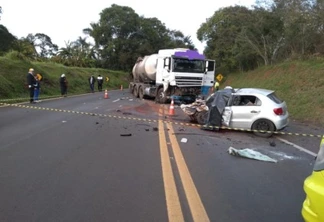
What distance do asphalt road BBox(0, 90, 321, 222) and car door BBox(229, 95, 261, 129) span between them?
103 cm

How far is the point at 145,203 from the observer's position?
A: 4578 millimetres

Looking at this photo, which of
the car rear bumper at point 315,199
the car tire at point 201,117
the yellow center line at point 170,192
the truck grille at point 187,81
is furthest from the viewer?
the truck grille at point 187,81

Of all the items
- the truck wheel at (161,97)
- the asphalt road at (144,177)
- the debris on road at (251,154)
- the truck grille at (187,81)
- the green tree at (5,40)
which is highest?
the green tree at (5,40)

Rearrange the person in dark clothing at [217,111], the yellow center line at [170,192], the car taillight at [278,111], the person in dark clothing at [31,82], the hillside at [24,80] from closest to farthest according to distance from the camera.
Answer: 1. the yellow center line at [170,192]
2. the car taillight at [278,111]
3. the person in dark clothing at [217,111]
4. the person in dark clothing at [31,82]
5. the hillside at [24,80]

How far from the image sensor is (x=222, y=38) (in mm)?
41062

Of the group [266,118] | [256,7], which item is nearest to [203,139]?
[266,118]

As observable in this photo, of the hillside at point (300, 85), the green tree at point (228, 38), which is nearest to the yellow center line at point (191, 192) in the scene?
the hillside at point (300, 85)

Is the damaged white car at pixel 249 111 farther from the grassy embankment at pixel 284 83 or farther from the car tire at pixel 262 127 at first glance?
the grassy embankment at pixel 284 83

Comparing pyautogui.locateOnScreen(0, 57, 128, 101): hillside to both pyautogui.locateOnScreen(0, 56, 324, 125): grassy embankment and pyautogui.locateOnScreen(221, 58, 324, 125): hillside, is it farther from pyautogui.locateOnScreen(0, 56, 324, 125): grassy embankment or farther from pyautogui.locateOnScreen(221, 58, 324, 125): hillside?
pyautogui.locateOnScreen(221, 58, 324, 125): hillside

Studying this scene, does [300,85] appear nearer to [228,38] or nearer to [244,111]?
[244,111]

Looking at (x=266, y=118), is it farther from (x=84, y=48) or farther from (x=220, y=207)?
(x=84, y=48)

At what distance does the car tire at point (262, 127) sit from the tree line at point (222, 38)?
47.5 feet

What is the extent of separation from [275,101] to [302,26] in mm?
15463

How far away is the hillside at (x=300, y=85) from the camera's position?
1634cm
